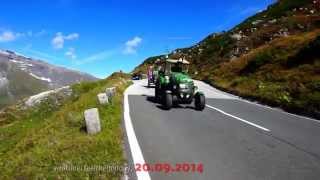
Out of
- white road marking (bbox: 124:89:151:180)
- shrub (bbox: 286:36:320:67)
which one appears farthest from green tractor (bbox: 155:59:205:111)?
shrub (bbox: 286:36:320:67)

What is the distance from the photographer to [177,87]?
17.9 metres

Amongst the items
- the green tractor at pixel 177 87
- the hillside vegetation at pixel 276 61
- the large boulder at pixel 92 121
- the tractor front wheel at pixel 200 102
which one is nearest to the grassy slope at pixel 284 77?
the hillside vegetation at pixel 276 61

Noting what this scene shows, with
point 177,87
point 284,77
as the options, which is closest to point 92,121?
point 177,87

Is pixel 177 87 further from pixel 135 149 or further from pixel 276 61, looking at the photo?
pixel 276 61

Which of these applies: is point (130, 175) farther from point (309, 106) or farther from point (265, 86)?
point (265, 86)

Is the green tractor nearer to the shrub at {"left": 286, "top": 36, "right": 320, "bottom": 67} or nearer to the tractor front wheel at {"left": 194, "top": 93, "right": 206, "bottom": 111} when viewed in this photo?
the tractor front wheel at {"left": 194, "top": 93, "right": 206, "bottom": 111}

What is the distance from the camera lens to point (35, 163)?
305 inches

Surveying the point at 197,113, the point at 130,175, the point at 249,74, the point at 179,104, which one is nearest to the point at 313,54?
the point at 249,74

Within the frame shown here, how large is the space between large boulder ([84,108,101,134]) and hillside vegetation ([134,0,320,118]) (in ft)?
35.6

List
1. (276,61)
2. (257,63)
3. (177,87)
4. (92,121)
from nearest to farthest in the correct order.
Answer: (92,121) → (177,87) → (276,61) → (257,63)

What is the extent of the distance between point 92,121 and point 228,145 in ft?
11.9

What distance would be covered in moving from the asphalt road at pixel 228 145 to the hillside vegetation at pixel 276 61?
5720mm

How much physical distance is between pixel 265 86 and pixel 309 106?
406 inches

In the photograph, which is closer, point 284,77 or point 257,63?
point 284,77
